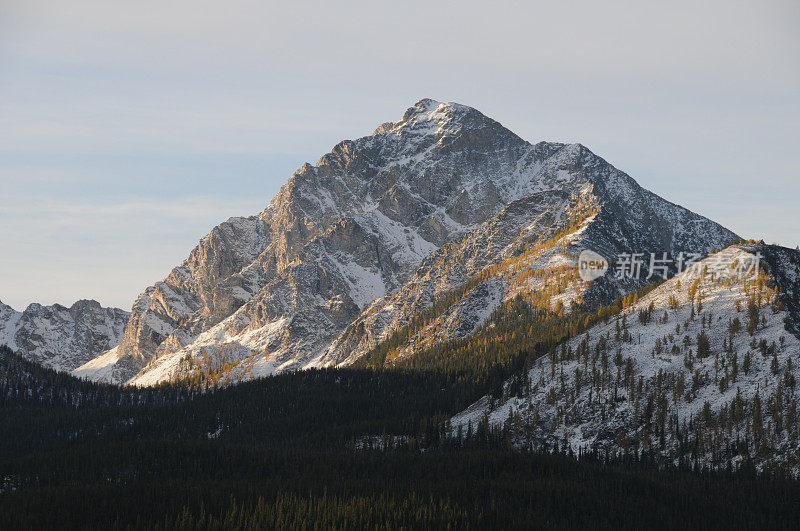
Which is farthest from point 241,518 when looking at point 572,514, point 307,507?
point 572,514

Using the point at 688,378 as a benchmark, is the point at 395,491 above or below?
below

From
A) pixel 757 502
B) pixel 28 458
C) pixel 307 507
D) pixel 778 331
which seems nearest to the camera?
pixel 757 502

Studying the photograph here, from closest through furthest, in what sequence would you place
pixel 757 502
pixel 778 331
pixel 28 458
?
pixel 757 502
pixel 778 331
pixel 28 458

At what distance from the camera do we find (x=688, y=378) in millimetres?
159500

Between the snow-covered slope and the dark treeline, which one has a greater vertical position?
the snow-covered slope

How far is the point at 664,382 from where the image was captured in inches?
6348

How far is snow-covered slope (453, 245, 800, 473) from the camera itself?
142250 millimetres

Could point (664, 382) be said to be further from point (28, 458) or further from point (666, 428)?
point (28, 458)

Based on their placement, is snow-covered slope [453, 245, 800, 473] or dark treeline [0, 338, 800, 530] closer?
dark treeline [0, 338, 800, 530]

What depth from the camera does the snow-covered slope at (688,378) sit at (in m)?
142

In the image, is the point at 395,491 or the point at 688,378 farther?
the point at 688,378

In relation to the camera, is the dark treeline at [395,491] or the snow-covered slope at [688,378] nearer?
the dark treeline at [395,491]

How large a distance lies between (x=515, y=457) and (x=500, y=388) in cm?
4105

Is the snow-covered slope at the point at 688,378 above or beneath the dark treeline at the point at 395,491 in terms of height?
above
